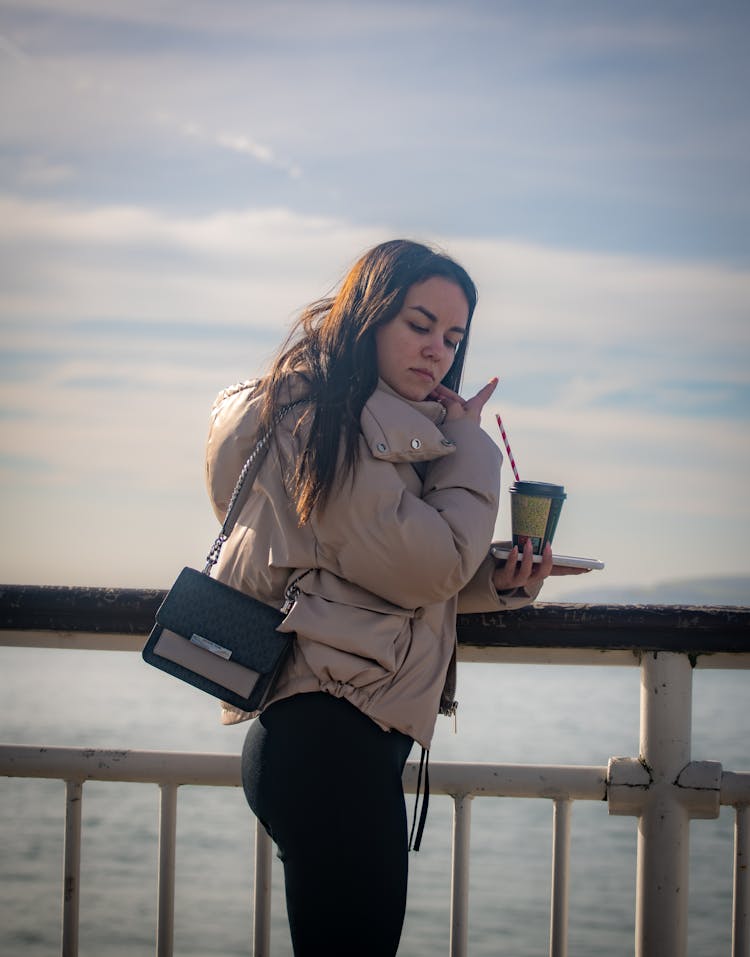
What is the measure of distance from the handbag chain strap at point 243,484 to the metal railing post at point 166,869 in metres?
0.51

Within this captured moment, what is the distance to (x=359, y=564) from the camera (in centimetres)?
179

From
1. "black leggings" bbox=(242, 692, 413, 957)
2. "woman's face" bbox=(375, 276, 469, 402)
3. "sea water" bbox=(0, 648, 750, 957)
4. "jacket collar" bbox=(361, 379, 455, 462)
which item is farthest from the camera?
"sea water" bbox=(0, 648, 750, 957)

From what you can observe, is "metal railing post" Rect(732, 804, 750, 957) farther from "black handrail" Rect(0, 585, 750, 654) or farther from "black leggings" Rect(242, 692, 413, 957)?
"black leggings" Rect(242, 692, 413, 957)

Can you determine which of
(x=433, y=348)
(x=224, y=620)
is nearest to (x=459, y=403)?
(x=433, y=348)

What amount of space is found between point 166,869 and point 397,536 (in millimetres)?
842

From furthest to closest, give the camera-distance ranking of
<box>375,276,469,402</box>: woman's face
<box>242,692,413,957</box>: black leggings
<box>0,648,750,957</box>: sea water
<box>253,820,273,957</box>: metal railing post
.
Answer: <box>0,648,750,957</box>: sea water → <box>253,820,273,957</box>: metal railing post → <box>375,276,469,402</box>: woman's face → <box>242,692,413,957</box>: black leggings

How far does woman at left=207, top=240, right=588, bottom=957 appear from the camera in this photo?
173cm

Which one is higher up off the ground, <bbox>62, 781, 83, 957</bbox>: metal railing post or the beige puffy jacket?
the beige puffy jacket

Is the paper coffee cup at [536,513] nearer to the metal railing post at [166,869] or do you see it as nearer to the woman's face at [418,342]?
the woman's face at [418,342]

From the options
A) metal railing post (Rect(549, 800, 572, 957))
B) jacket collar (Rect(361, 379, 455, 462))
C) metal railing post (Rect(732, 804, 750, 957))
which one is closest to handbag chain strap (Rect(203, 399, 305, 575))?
jacket collar (Rect(361, 379, 455, 462))

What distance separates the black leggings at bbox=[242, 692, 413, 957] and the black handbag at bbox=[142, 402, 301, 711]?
95 millimetres

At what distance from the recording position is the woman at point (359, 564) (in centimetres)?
173

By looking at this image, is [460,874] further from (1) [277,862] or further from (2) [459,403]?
(1) [277,862]

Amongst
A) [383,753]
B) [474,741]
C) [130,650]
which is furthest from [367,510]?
[474,741]
